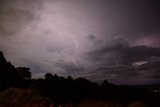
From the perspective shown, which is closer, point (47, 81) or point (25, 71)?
point (47, 81)

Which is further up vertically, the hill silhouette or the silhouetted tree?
the silhouetted tree

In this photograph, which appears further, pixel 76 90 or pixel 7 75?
pixel 7 75

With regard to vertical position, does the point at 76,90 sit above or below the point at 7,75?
below

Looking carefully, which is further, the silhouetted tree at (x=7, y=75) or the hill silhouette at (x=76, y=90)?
the silhouetted tree at (x=7, y=75)

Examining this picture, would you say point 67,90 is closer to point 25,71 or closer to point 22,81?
point 22,81

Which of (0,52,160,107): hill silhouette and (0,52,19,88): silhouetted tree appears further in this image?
(0,52,19,88): silhouetted tree

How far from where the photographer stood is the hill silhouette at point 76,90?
2327 cm

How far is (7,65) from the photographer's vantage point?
34.8 meters

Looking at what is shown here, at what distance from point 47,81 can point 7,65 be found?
9.29 meters

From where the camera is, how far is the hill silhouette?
916 inches

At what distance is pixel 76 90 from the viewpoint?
27.1 metres

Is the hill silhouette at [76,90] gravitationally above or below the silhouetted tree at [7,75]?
below

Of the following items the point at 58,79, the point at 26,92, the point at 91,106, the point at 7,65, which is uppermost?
the point at 7,65

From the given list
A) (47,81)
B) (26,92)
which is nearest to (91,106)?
(26,92)
